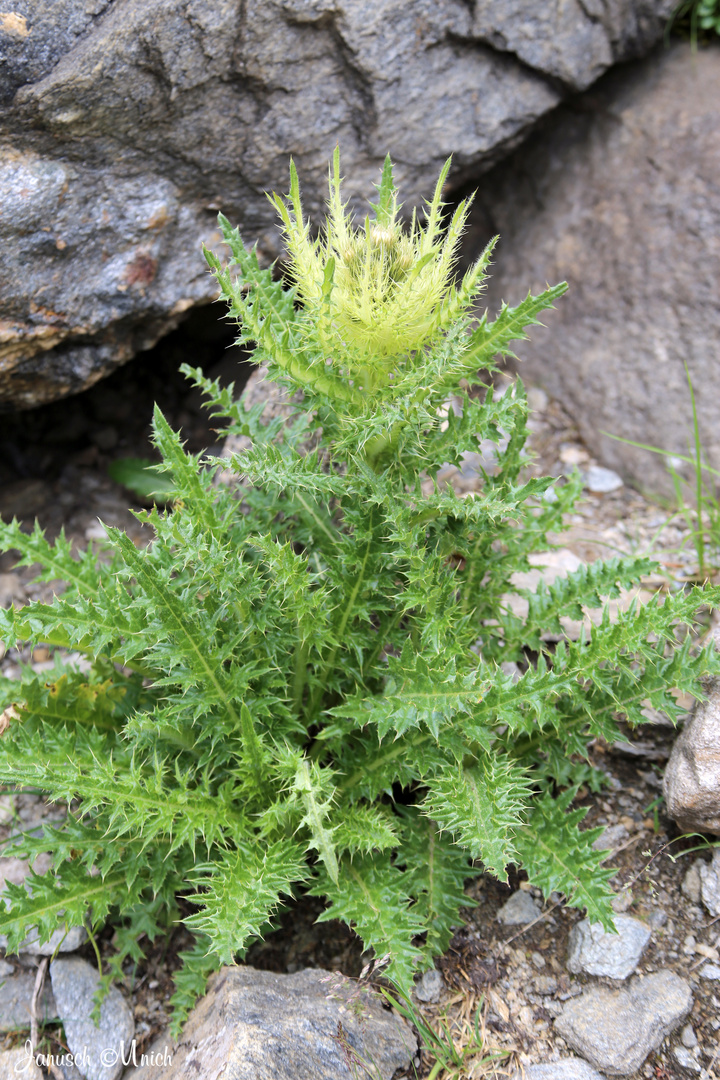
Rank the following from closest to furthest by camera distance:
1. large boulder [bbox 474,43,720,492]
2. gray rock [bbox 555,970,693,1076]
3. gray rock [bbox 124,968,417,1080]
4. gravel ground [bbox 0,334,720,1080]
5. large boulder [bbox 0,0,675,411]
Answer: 1. gray rock [bbox 124,968,417,1080]
2. gray rock [bbox 555,970,693,1076]
3. gravel ground [bbox 0,334,720,1080]
4. large boulder [bbox 0,0,675,411]
5. large boulder [bbox 474,43,720,492]

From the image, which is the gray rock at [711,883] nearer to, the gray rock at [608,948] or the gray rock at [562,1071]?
the gray rock at [608,948]

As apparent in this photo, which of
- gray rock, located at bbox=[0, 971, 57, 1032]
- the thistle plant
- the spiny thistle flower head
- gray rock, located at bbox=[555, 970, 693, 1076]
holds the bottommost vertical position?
gray rock, located at bbox=[555, 970, 693, 1076]

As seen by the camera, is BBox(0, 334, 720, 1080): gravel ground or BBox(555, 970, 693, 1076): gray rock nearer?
BBox(555, 970, 693, 1076): gray rock

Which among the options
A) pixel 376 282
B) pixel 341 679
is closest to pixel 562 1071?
pixel 341 679

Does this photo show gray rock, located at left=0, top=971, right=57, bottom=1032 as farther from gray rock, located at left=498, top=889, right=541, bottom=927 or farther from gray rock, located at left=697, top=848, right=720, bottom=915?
gray rock, located at left=697, top=848, right=720, bottom=915

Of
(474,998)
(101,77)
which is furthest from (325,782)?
(101,77)

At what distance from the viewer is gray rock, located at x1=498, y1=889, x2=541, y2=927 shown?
84.4 inches

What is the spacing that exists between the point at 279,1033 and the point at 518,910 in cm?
75

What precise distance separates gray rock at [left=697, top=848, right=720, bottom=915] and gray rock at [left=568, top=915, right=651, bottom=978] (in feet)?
0.60

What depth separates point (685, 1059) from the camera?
1839 mm

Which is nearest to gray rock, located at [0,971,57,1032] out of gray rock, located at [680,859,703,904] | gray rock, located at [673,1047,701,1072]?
gray rock, located at [673,1047,701,1072]

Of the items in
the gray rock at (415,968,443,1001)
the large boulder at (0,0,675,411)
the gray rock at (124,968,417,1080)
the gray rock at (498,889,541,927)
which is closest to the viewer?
the gray rock at (124,968,417,1080)

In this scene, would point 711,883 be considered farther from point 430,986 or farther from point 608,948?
point 430,986

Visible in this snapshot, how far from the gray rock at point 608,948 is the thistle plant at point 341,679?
13cm
